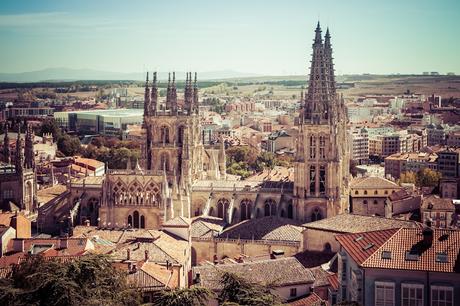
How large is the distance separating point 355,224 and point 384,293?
2363cm

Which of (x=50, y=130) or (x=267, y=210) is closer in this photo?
(x=267, y=210)

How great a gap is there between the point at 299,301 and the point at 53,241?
21.9 metres

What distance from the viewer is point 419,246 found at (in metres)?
39.3

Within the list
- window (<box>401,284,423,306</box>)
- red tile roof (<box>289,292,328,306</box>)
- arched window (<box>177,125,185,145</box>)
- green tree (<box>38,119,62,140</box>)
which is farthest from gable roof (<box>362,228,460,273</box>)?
green tree (<box>38,119,62,140</box>)

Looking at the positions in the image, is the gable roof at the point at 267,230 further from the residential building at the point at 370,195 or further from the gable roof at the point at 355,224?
the residential building at the point at 370,195

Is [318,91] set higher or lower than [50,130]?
higher

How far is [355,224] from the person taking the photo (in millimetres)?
61875

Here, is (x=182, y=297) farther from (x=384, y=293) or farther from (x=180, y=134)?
(x=180, y=134)

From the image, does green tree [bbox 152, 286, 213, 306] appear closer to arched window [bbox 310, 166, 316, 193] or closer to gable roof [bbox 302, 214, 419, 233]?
gable roof [bbox 302, 214, 419, 233]

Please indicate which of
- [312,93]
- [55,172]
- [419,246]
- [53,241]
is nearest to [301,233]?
[312,93]

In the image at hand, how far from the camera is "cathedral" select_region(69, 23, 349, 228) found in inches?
3002

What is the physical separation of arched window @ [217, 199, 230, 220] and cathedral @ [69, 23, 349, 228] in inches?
4.2

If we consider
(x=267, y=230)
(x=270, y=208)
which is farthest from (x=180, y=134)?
(x=267, y=230)

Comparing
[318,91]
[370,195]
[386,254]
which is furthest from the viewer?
[370,195]
